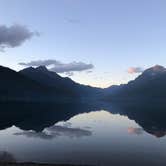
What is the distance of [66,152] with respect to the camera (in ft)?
165

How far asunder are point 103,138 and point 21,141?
1761 cm

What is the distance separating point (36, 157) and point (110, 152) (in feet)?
40.0

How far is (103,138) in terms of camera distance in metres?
68.2

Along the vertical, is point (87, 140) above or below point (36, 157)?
above

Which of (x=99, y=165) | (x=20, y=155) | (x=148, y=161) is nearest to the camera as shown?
(x=99, y=165)

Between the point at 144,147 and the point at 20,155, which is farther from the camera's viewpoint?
the point at 144,147

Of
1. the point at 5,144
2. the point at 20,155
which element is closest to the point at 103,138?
the point at 5,144

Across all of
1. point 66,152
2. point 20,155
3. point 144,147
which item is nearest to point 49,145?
point 66,152

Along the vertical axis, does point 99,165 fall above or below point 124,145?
below

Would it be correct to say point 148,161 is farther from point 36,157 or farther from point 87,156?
point 36,157

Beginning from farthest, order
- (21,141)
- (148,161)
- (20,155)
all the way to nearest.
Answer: (21,141) < (20,155) < (148,161)

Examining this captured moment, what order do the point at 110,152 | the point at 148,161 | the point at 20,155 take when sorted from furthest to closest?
the point at 110,152, the point at 20,155, the point at 148,161

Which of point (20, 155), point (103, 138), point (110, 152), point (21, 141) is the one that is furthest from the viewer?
point (103, 138)

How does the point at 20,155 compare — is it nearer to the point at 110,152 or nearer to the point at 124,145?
the point at 110,152
